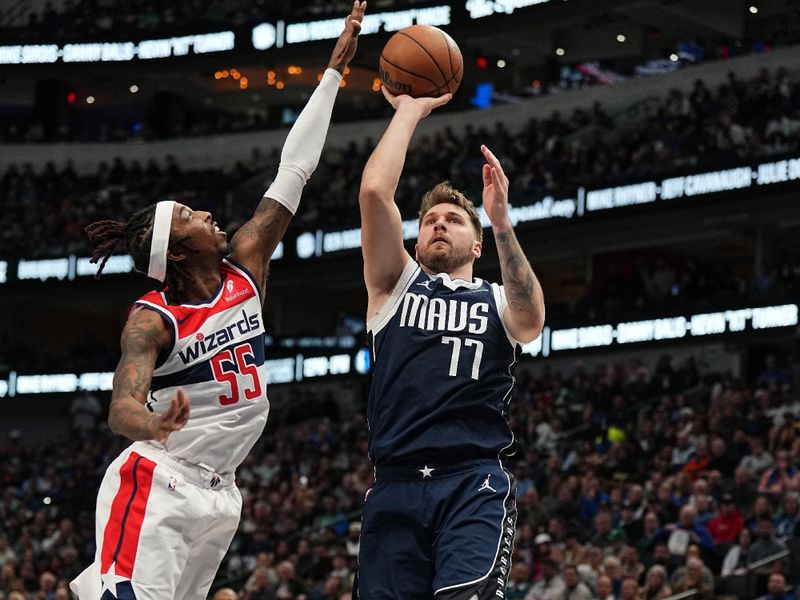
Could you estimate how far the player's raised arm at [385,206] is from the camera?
553 centimetres

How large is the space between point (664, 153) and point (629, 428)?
293 inches

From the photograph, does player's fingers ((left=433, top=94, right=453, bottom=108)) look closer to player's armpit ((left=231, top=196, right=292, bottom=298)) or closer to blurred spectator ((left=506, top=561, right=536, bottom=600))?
player's armpit ((left=231, top=196, right=292, bottom=298))

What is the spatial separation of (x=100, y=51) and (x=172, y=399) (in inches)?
1360

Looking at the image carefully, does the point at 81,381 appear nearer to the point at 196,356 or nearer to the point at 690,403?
the point at 690,403

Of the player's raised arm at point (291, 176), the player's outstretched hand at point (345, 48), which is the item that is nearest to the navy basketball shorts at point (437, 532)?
the player's raised arm at point (291, 176)

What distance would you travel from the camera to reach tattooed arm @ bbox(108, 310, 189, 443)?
15.4ft

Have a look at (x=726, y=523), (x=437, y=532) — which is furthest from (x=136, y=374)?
(x=726, y=523)

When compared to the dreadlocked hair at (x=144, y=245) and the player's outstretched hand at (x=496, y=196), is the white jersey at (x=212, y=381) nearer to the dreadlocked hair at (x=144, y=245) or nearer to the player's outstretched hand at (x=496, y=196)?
the dreadlocked hair at (x=144, y=245)

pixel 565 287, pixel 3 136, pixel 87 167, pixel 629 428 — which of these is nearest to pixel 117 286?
pixel 87 167

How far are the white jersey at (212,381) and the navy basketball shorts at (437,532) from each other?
24.1 inches

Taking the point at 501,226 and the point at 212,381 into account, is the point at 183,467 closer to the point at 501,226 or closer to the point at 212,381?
the point at 212,381

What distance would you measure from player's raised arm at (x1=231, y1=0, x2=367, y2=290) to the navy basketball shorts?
1.13 metres

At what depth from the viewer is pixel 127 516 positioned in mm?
5207

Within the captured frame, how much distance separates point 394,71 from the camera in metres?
6.04
